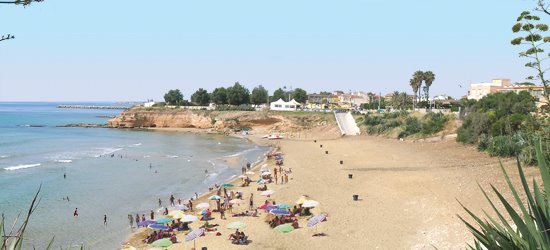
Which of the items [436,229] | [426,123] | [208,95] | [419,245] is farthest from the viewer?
[208,95]

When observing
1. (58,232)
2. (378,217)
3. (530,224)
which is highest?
(530,224)

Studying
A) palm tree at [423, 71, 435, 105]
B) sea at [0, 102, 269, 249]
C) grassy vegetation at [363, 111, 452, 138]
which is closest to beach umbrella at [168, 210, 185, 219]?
sea at [0, 102, 269, 249]

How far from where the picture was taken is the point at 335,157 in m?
41.4

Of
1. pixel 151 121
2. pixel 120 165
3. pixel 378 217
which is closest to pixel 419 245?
pixel 378 217

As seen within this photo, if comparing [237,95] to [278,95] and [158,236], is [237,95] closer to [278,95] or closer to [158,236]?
[278,95]

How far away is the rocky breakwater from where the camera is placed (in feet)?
299

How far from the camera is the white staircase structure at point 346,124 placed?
62.5 meters

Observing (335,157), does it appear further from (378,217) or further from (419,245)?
(419,245)

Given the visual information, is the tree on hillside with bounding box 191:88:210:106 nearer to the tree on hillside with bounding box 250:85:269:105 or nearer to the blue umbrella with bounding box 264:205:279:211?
the tree on hillside with bounding box 250:85:269:105

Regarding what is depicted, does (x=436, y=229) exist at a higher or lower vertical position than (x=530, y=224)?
lower

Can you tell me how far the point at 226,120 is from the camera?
85.1m

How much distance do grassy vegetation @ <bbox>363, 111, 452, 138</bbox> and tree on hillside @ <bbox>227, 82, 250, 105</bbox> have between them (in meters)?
49.1

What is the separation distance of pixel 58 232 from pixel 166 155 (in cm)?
2953

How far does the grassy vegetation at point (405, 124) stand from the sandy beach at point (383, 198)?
795 cm
